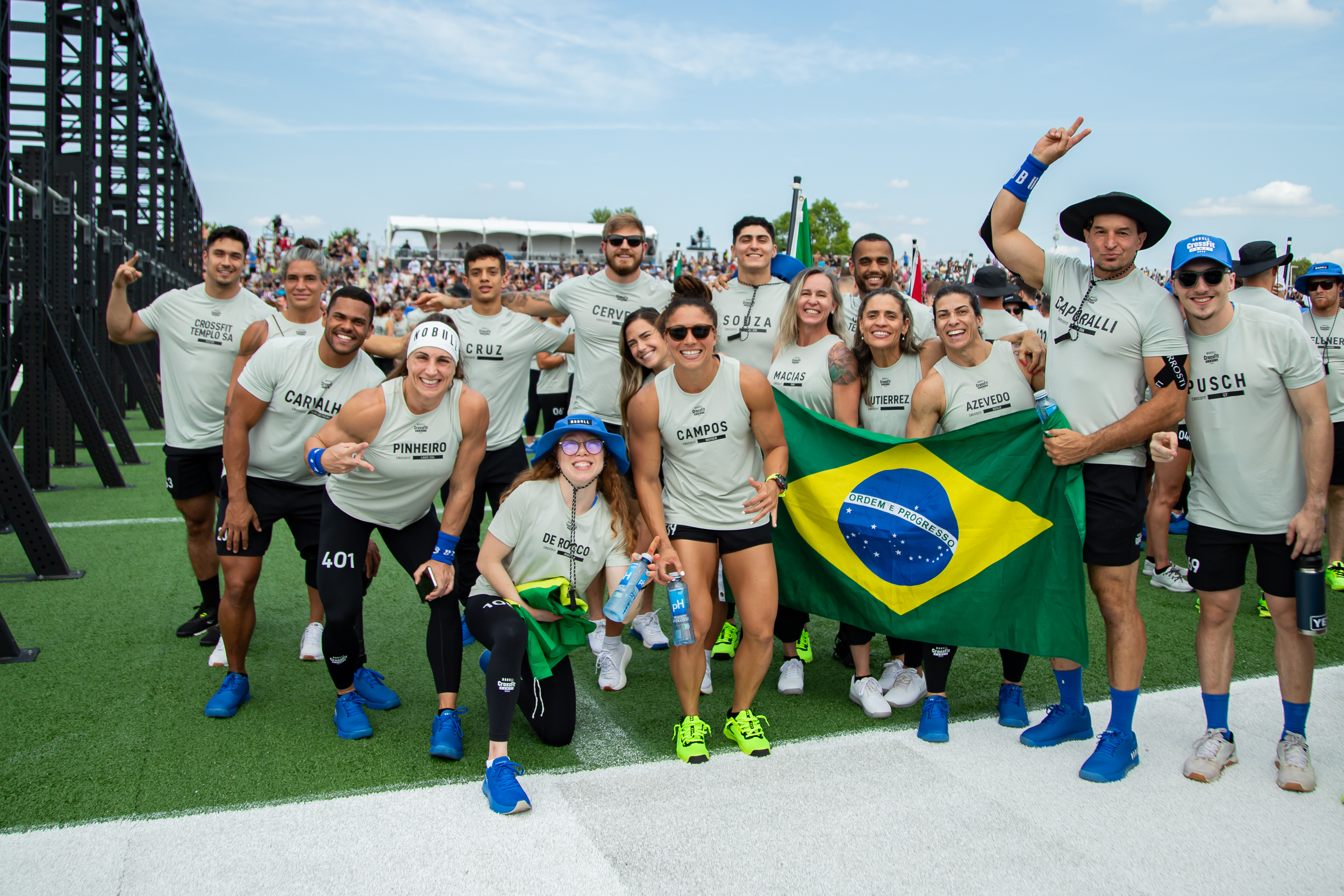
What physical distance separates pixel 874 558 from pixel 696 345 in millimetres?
1391

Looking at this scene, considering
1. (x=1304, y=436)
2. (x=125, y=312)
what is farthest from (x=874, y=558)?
(x=125, y=312)

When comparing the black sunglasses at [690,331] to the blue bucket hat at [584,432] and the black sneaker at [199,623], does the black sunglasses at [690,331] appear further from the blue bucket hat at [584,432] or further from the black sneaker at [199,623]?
the black sneaker at [199,623]

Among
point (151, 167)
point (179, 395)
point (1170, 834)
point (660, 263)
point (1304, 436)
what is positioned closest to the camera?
point (1170, 834)

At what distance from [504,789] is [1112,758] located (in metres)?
2.42

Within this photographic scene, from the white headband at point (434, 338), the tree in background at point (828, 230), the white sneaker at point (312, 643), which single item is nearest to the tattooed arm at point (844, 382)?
the white headband at point (434, 338)

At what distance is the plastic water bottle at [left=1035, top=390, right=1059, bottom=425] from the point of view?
3.79 m

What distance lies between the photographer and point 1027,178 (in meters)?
3.87

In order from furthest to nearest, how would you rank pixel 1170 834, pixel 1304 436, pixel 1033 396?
pixel 1033 396 → pixel 1304 436 → pixel 1170 834

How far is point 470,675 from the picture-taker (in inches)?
184

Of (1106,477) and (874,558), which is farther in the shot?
(874,558)

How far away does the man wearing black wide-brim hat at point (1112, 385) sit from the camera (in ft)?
11.8

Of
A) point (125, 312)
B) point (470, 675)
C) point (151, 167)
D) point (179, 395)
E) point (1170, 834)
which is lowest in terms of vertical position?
point (470, 675)

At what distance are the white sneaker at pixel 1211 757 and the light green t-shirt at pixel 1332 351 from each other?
3485 mm

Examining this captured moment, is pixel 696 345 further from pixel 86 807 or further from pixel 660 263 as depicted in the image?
pixel 660 263
